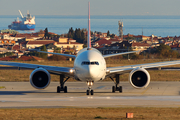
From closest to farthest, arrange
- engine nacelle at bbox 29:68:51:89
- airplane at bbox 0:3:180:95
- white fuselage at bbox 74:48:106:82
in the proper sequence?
white fuselage at bbox 74:48:106:82
airplane at bbox 0:3:180:95
engine nacelle at bbox 29:68:51:89

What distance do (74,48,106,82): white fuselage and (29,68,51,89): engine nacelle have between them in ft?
8.59

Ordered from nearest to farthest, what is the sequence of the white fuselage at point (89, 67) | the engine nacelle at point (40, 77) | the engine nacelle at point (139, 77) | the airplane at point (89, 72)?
the white fuselage at point (89, 67), the airplane at point (89, 72), the engine nacelle at point (139, 77), the engine nacelle at point (40, 77)

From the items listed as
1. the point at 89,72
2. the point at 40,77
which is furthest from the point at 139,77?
the point at 40,77

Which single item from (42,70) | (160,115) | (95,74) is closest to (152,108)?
(160,115)

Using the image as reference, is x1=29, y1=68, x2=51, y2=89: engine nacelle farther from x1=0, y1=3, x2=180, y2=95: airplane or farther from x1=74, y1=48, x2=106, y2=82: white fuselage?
x1=74, y1=48, x2=106, y2=82: white fuselage

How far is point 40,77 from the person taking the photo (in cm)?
2944

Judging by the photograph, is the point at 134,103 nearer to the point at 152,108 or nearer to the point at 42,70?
the point at 152,108

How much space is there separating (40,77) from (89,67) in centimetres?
483

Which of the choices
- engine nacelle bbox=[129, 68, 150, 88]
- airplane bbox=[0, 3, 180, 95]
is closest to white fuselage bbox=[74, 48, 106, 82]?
airplane bbox=[0, 3, 180, 95]

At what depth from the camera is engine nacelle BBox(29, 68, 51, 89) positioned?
29219 mm

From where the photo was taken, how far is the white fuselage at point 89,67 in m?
27.0

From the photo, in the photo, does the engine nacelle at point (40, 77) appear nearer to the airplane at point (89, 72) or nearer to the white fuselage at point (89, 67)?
the airplane at point (89, 72)

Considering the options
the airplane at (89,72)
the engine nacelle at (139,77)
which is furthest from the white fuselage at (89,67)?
the engine nacelle at (139,77)

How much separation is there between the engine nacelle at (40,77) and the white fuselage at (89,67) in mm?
2617
